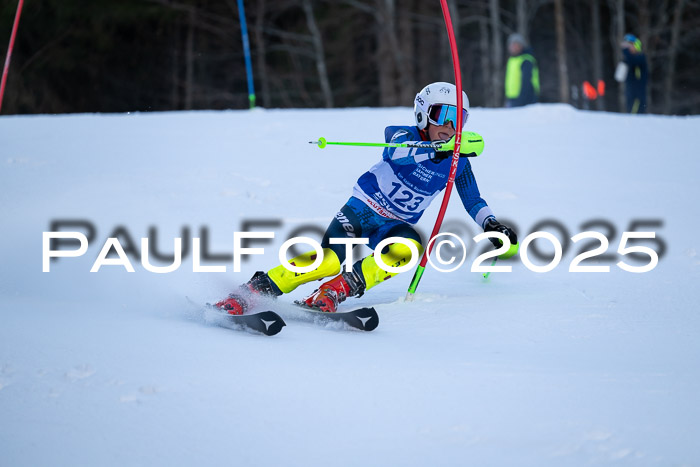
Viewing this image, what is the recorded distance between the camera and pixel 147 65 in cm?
2264

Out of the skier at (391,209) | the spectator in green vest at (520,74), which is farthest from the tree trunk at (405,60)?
the skier at (391,209)

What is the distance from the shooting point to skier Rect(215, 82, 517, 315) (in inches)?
169

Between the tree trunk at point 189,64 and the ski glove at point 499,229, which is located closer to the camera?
the ski glove at point 499,229

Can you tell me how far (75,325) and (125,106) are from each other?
20163mm

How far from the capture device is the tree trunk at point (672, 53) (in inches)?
880

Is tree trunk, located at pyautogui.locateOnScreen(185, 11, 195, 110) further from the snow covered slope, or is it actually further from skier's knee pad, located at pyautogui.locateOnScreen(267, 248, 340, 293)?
skier's knee pad, located at pyautogui.locateOnScreen(267, 248, 340, 293)

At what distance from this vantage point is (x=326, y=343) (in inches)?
145

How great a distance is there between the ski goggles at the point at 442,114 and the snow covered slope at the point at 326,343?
3.24 ft

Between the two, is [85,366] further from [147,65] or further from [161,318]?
[147,65]

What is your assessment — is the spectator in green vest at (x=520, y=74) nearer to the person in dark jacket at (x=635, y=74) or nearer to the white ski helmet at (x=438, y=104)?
the person in dark jacket at (x=635, y=74)

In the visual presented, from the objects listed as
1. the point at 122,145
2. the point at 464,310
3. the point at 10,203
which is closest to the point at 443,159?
the point at 464,310

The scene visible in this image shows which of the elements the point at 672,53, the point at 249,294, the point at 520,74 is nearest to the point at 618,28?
the point at 672,53

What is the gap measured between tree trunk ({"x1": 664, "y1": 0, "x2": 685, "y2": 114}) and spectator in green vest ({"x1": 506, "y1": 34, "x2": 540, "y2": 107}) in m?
12.0

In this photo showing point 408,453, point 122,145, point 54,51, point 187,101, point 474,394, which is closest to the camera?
point 408,453
